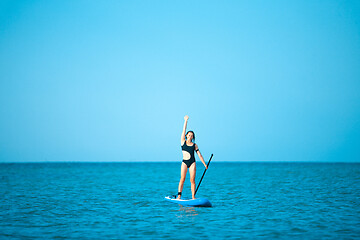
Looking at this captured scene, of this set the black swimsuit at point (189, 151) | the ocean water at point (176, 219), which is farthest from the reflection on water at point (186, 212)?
the black swimsuit at point (189, 151)

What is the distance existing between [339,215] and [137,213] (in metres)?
6.79

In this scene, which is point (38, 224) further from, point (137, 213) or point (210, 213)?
point (210, 213)

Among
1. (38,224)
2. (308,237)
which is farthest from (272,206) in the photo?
(38,224)

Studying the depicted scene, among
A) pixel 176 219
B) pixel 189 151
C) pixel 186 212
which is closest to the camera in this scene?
pixel 176 219

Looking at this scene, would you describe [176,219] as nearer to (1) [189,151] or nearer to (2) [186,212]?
(2) [186,212]

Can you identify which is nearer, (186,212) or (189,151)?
(186,212)

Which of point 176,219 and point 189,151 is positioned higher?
point 189,151

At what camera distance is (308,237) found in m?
9.97

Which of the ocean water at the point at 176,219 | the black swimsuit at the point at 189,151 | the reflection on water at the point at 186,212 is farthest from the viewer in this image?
the black swimsuit at the point at 189,151

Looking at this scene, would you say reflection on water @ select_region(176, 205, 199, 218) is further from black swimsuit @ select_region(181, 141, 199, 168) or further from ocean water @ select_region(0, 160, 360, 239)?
black swimsuit @ select_region(181, 141, 199, 168)

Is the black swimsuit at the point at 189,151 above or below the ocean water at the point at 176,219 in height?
above

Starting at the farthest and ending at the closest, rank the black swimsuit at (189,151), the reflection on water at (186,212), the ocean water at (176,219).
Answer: the black swimsuit at (189,151), the reflection on water at (186,212), the ocean water at (176,219)

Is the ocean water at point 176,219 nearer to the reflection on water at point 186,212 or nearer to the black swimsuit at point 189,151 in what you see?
the reflection on water at point 186,212

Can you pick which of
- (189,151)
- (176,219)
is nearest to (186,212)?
(176,219)
